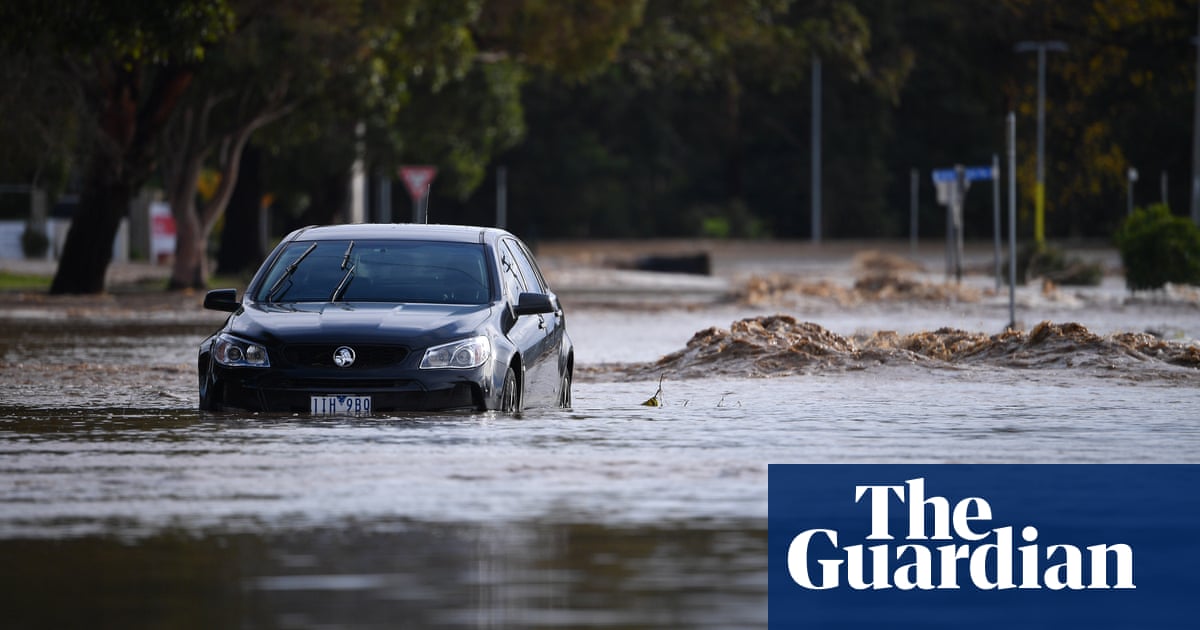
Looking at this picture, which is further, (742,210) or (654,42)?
(742,210)

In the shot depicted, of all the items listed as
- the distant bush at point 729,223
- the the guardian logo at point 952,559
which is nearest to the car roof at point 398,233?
the the guardian logo at point 952,559

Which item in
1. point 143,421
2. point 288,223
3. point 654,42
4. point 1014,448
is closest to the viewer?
point 1014,448

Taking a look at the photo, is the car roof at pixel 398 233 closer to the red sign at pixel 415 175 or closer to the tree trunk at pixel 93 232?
the tree trunk at pixel 93 232

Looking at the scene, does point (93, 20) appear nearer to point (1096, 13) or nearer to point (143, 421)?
point (143, 421)

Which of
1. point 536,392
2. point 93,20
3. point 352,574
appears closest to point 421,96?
point 93,20

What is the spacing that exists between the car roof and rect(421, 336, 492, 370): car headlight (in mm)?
1515

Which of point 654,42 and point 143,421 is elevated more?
point 654,42

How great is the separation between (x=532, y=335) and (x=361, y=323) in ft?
4.94

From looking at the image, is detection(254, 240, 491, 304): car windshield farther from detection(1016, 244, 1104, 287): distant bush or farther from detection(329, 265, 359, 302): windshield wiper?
detection(1016, 244, 1104, 287): distant bush

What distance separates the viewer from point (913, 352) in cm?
2234

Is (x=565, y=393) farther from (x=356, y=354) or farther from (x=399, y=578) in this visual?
(x=399, y=578)

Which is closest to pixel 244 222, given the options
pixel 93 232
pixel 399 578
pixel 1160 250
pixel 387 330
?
pixel 93 232

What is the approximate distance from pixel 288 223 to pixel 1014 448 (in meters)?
79.4

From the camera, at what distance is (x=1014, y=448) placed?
14.0m
